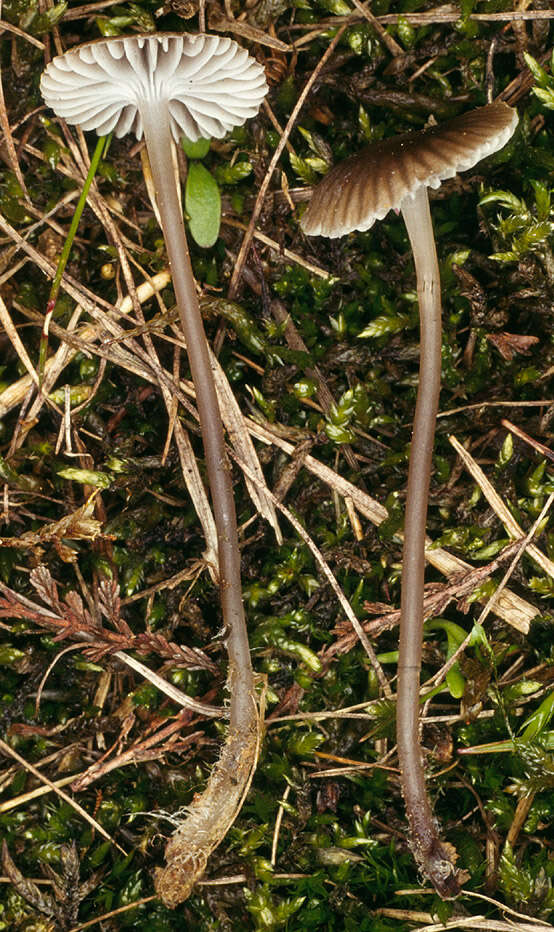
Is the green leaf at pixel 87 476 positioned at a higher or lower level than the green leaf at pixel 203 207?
lower

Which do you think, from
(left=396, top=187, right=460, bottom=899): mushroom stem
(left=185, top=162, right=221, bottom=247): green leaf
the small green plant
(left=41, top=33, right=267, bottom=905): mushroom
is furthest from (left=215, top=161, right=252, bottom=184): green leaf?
the small green plant

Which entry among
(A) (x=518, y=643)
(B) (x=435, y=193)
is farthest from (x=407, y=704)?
(B) (x=435, y=193)

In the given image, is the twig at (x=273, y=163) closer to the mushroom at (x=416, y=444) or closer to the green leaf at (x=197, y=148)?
the green leaf at (x=197, y=148)

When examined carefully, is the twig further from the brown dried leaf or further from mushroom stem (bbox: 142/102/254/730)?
the brown dried leaf

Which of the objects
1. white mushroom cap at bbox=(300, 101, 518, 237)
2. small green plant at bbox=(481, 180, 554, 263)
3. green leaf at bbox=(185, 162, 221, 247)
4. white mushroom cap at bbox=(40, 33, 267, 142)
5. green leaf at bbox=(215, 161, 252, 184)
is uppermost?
white mushroom cap at bbox=(40, 33, 267, 142)

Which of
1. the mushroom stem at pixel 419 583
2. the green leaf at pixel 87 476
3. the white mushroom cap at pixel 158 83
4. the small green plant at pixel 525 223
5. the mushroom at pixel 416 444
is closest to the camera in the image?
the white mushroom cap at pixel 158 83

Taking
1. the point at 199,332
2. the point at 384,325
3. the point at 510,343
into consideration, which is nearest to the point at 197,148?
the point at 199,332

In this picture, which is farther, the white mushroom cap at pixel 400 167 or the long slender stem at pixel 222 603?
the long slender stem at pixel 222 603

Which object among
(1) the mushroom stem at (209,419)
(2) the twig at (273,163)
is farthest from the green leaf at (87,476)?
(2) the twig at (273,163)
